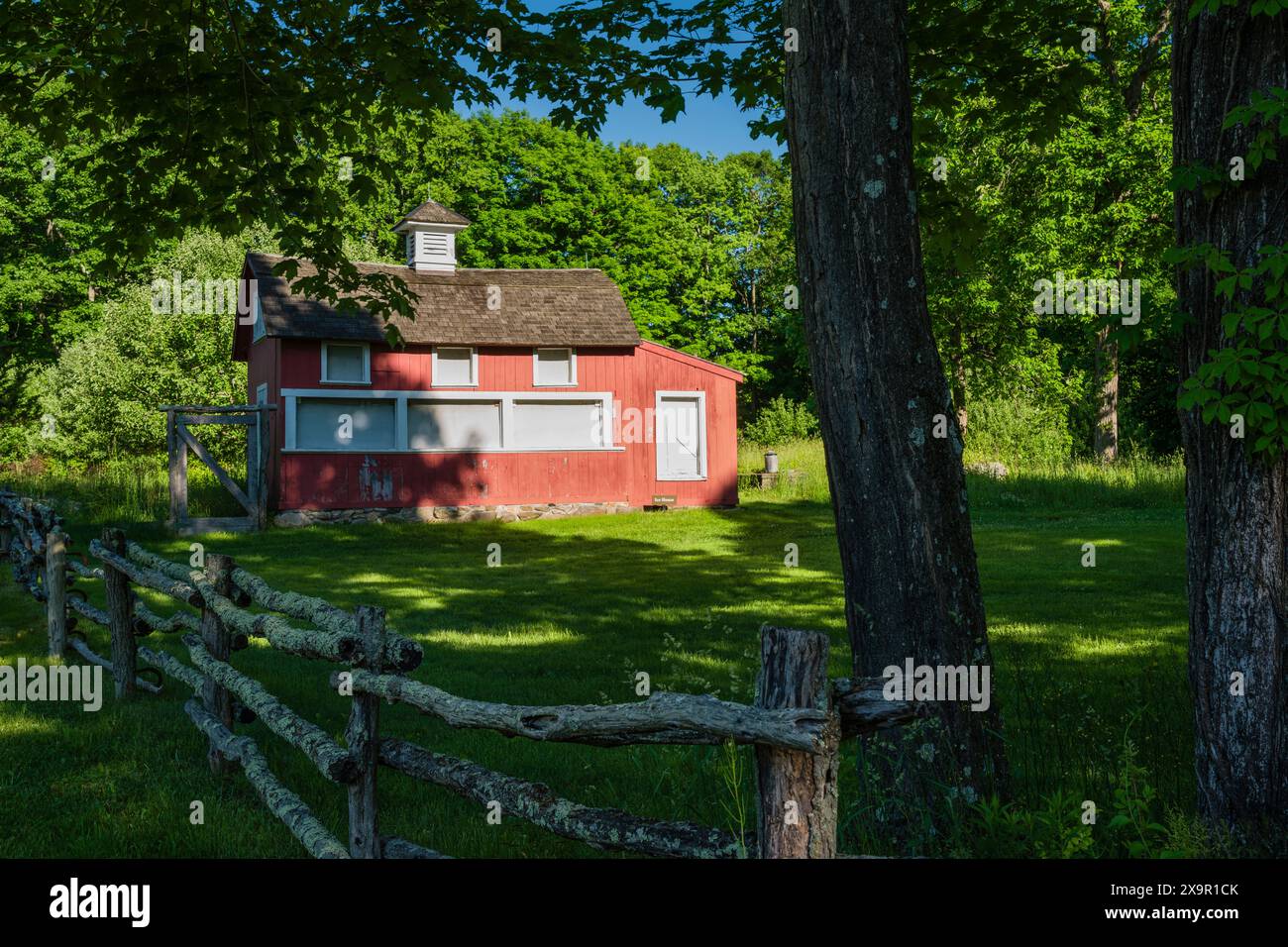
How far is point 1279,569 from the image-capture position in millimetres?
4824

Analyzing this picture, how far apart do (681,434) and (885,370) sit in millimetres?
23405

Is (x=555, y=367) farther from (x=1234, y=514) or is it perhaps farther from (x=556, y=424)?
(x=1234, y=514)

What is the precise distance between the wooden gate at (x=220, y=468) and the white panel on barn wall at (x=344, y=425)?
0.94 meters

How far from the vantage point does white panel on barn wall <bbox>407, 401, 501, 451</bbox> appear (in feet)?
85.5

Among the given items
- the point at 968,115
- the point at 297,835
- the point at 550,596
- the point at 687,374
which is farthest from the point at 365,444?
the point at 297,835

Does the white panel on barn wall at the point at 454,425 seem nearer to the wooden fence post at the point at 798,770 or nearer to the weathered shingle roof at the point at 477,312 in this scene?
the weathered shingle roof at the point at 477,312

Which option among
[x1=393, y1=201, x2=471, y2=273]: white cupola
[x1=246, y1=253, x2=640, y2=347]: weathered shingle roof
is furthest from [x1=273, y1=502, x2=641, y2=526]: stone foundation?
[x1=393, y1=201, x2=471, y2=273]: white cupola

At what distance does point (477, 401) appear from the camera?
87.3 ft

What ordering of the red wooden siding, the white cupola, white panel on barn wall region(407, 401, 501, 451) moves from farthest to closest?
the white cupola
white panel on barn wall region(407, 401, 501, 451)
the red wooden siding

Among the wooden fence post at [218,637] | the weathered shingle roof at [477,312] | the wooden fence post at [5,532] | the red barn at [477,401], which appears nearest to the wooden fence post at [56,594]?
the wooden fence post at [218,637]

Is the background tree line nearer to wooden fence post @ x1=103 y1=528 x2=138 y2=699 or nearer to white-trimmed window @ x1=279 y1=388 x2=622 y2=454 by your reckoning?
white-trimmed window @ x1=279 y1=388 x2=622 y2=454

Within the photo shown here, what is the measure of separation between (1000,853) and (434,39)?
23.9 feet
